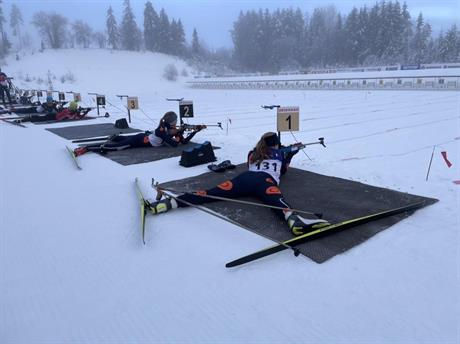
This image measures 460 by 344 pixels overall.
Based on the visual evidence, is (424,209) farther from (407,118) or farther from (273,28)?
(273,28)

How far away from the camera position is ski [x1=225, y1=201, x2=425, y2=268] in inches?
91.6

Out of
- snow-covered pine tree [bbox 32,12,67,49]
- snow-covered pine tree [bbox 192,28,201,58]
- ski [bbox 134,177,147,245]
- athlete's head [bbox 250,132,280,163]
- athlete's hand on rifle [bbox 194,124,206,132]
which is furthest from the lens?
snow-covered pine tree [bbox 192,28,201,58]

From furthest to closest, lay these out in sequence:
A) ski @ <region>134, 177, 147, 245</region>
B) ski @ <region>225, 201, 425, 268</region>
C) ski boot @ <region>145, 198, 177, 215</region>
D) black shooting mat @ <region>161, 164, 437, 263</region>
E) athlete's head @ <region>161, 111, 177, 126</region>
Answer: athlete's head @ <region>161, 111, 177, 126</region> < ski boot @ <region>145, 198, 177, 215</region> < ski @ <region>134, 177, 147, 245</region> < black shooting mat @ <region>161, 164, 437, 263</region> < ski @ <region>225, 201, 425, 268</region>

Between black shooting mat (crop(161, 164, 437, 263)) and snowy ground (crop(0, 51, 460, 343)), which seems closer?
snowy ground (crop(0, 51, 460, 343))

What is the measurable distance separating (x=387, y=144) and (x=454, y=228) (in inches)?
147

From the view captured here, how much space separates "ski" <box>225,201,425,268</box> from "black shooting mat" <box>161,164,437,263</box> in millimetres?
37

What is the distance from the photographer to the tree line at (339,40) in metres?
48.7

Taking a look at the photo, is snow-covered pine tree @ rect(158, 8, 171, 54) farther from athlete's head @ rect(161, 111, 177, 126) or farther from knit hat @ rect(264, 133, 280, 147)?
knit hat @ rect(264, 133, 280, 147)

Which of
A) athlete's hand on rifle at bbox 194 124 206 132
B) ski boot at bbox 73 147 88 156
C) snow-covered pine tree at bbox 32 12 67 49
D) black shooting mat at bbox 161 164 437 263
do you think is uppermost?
snow-covered pine tree at bbox 32 12 67 49

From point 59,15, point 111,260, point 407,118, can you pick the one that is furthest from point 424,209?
point 59,15

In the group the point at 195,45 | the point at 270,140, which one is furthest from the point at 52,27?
the point at 270,140

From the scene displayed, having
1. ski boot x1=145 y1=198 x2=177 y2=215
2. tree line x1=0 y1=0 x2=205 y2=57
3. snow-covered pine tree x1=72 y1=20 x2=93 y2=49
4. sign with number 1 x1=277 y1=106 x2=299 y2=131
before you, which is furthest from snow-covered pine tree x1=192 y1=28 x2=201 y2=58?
ski boot x1=145 y1=198 x2=177 y2=215

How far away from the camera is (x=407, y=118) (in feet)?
30.8

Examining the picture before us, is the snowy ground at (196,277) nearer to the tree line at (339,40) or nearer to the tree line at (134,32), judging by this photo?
the tree line at (339,40)
